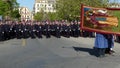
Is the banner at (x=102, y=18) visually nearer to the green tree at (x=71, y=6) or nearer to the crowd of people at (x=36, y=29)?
the crowd of people at (x=36, y=29)

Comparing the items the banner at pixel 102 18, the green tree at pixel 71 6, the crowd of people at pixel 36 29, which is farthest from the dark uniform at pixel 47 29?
the green tree at pixel 71 6

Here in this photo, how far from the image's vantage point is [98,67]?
1415cm

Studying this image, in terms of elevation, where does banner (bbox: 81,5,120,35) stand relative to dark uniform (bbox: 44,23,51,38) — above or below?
above

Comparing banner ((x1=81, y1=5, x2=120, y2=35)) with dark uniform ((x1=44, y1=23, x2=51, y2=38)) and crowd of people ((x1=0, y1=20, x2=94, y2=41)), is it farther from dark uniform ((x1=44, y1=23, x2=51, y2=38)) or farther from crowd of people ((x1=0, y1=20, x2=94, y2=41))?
dark uniform ((x1=44, y1=23, x2=51, y2=38))

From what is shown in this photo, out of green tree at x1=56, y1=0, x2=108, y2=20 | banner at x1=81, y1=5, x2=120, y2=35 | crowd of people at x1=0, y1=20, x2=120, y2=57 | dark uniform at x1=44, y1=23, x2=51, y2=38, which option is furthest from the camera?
green tree at x1=56, y1=0, x2=108, y2=20

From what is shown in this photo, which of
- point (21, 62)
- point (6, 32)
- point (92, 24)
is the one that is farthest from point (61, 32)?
point (21, 62)

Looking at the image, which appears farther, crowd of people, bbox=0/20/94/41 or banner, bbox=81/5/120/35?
crowd of people, bbox=0/20/94/41

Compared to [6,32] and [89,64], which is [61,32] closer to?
[6,32]

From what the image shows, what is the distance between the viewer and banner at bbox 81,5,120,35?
1797 cm

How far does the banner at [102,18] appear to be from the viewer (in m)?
18.0

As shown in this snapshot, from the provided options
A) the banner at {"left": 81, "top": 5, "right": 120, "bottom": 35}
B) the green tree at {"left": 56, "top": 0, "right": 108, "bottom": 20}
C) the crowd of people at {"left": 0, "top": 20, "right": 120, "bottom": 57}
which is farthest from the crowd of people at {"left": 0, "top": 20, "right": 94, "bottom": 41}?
the green tree at {"left": 56, "top": 0, "right": 108, "bottom": 20}

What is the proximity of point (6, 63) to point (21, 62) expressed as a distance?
59 cm

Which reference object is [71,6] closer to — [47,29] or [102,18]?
[47,29]

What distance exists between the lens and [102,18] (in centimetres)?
1806
